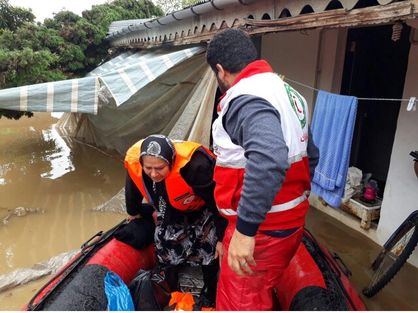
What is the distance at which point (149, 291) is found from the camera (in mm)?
2527

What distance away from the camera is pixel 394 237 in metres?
3.32

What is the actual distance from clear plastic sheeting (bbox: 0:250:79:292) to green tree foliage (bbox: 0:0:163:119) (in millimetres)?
3544

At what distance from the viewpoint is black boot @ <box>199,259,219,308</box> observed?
8.69 feet

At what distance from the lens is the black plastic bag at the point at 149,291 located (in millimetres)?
2491

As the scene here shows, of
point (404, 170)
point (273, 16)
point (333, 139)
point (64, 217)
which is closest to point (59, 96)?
point (64, 217)

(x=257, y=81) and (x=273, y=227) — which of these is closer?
(x=257, y=81)

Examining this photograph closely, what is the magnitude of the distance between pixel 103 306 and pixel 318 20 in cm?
253

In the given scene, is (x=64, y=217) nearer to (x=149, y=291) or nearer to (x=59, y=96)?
(x=59, y=96)

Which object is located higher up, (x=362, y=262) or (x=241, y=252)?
(x=241, y=252)

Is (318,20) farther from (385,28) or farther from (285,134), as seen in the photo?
(385,28)

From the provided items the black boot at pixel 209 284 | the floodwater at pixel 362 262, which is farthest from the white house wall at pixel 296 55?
the black boot at pixel 209 284

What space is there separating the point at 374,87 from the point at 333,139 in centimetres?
148

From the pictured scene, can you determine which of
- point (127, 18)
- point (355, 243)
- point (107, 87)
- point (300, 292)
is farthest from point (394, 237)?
point (127, 18)

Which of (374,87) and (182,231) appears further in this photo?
(374,87)
